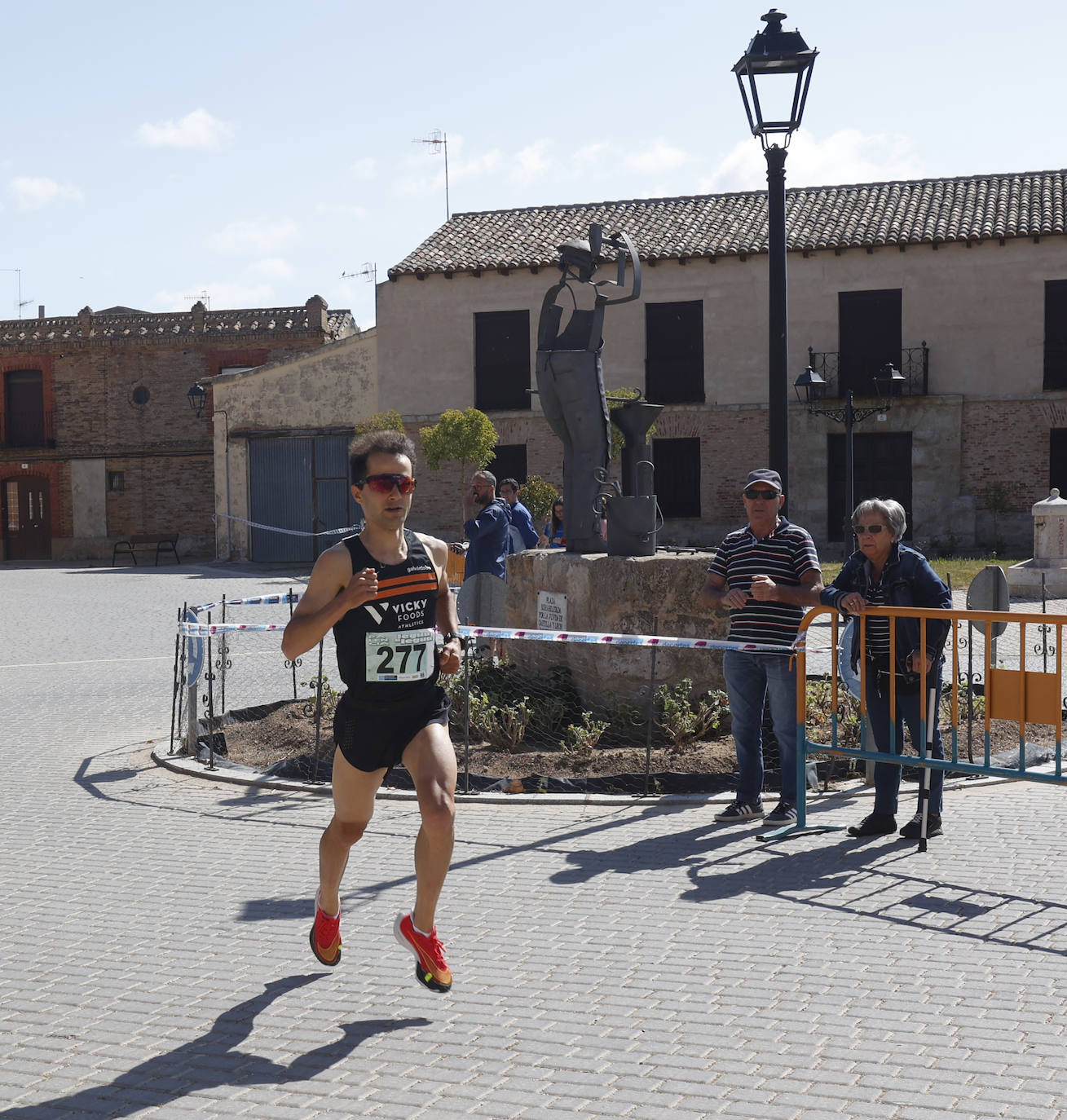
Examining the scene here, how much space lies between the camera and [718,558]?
6957mm

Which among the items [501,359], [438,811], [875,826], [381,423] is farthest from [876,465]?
[438,811]

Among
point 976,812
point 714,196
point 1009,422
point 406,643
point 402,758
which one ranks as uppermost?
point 714,196

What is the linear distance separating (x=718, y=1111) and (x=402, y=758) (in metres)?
1.53

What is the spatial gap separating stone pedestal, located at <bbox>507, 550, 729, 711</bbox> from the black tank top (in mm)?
4312

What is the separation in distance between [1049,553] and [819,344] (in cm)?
1263

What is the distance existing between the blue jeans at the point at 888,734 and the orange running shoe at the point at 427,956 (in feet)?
9.37

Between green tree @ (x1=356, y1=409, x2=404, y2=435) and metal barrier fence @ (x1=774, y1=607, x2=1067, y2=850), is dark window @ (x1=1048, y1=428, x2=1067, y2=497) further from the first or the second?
metal barrier fence @ (x1=774, y1=607, x2=1067, y2=850)

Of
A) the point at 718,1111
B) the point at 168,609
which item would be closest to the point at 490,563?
the point at 718,1111

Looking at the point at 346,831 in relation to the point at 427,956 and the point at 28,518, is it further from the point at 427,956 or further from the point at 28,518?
the point at 28,518

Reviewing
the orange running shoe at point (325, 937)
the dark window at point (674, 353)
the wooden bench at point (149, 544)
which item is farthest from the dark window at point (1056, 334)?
the orange running shoe at point (325, 937)

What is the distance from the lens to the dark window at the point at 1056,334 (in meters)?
31.0

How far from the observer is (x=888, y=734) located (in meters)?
6.58

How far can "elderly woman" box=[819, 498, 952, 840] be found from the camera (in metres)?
6.38

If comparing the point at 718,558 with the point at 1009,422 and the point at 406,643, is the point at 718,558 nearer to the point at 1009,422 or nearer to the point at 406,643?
the point at 406,643
